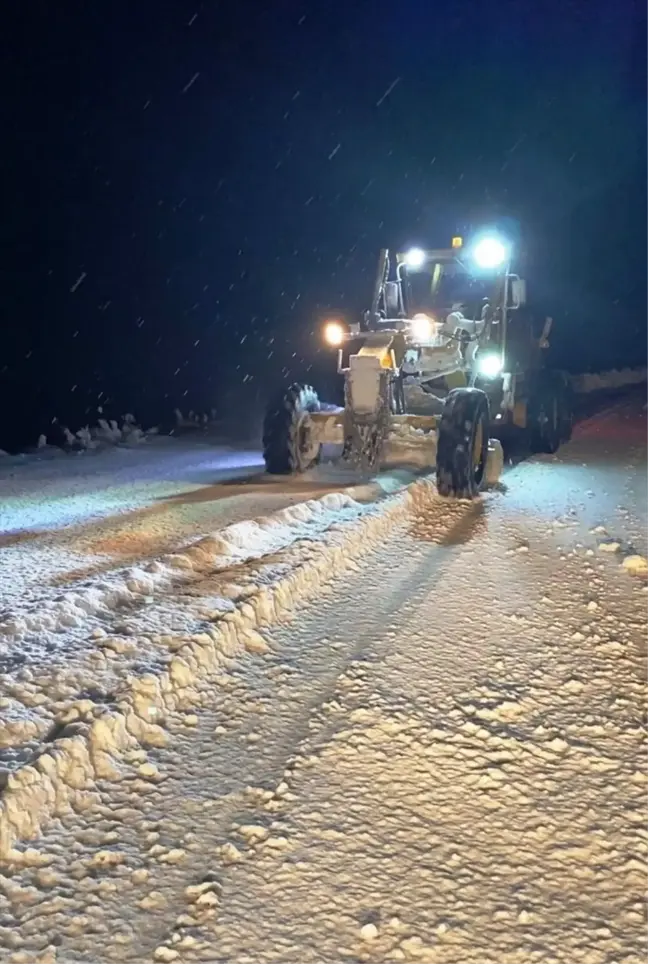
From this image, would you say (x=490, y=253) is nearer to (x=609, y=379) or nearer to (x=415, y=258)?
(x=415, y=258)

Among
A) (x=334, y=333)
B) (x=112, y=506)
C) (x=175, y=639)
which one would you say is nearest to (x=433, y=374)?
(x=334, y=333)

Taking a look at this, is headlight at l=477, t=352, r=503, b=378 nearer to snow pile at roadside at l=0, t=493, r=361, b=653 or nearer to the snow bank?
the snow bank

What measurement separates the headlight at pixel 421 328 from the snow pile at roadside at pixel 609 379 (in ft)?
52.4

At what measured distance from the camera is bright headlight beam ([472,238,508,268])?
1058 centimetres

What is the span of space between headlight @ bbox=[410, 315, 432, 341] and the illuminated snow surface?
4.62 metres

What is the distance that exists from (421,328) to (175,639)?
658cm

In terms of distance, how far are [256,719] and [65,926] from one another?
1.36 m

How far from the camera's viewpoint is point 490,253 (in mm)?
10688

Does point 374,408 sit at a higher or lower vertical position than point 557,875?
higher

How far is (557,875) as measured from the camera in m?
2.73

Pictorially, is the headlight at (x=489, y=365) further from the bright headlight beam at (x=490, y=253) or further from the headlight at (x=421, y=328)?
the bright headlight beam at (x=490, y=253)

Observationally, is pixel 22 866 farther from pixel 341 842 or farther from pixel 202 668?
pixel 202 668

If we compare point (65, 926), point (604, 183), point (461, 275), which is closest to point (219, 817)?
point (65, 926)

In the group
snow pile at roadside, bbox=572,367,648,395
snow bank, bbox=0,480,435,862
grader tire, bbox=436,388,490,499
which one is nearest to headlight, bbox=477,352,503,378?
grader tire, bbox=436,388,490,499
